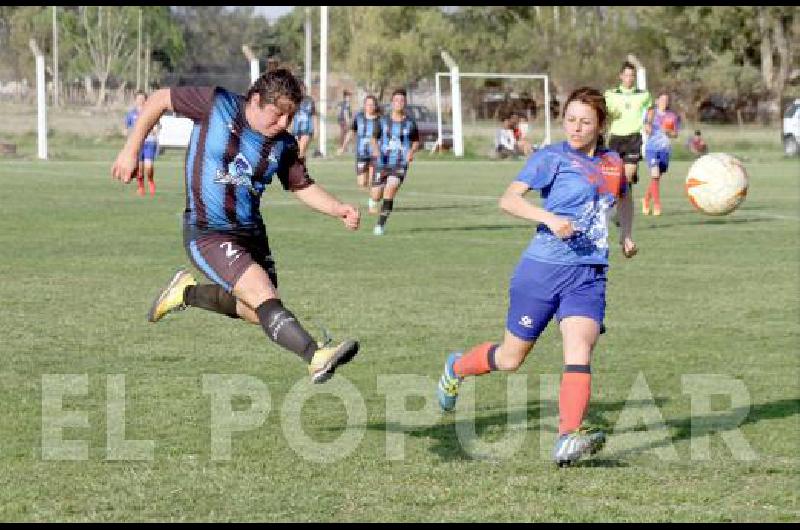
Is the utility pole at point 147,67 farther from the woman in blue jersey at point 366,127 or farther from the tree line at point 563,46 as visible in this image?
the woman in blue jersey at point 366,127

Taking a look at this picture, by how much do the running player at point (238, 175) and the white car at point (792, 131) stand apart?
140 ft

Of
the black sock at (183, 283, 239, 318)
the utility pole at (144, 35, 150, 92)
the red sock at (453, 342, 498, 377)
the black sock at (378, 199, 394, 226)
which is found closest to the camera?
the red sock at (453, 342, 498, 377)

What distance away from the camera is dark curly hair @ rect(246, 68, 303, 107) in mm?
7719

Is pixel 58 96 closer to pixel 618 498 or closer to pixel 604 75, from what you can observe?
pixel 604 75

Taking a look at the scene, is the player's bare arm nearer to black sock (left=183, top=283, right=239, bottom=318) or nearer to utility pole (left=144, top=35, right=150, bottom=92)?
black sock (left=183, top=283, right=239, bottom=318)

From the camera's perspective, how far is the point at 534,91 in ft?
213

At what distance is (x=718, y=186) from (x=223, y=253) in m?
4.90

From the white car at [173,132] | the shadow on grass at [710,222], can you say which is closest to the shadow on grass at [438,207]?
the shadow on grass at [710,222]

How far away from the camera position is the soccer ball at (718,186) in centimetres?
1163

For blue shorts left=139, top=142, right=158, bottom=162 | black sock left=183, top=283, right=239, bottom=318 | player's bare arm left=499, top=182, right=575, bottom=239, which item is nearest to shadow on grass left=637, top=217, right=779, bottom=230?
blue shorts left=139, top=142, right=158, bottom=162

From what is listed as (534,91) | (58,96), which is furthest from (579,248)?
→ (58,96)

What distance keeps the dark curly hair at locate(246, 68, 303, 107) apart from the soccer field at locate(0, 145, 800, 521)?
5.57 feet

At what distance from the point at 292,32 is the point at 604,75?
45.1 metres

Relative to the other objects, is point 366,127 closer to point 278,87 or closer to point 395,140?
point 395,140
